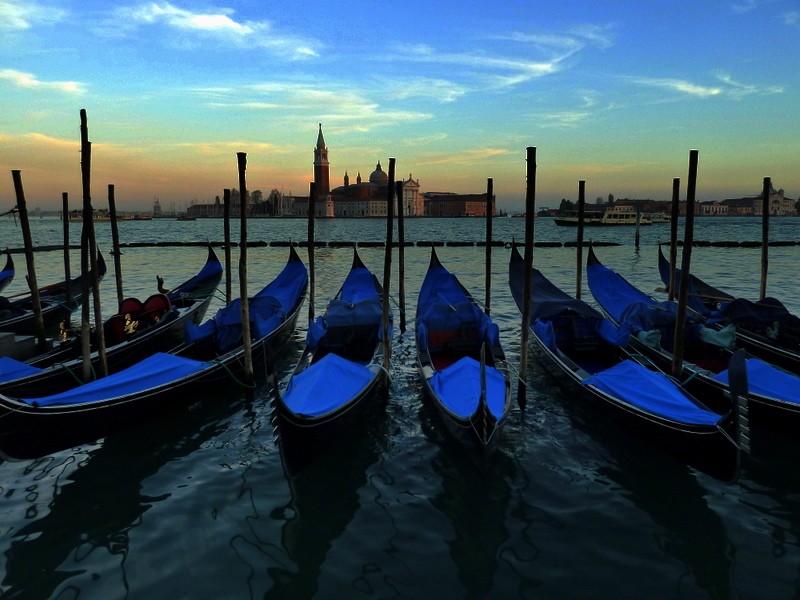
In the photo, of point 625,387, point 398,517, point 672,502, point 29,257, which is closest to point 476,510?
point 398,517

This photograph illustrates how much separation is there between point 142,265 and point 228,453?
2777cm

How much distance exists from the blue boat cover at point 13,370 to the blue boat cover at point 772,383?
9511mm

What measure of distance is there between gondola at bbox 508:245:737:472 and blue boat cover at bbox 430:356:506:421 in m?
1.27

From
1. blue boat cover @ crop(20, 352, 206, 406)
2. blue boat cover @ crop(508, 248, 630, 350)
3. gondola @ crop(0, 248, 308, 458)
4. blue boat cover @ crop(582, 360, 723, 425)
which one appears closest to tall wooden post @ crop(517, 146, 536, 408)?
blue boat cover @ crop(582, 360, 723, 425)

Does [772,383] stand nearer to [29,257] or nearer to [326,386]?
[326,386]

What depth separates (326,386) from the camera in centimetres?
681

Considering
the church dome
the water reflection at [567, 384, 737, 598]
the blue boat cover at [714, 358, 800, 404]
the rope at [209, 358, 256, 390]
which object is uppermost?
the church dome

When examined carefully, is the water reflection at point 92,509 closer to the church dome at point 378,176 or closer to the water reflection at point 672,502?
the water reflection at point 672,502

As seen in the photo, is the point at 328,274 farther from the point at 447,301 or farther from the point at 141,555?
the point at 141,555

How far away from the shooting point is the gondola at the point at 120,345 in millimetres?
7477

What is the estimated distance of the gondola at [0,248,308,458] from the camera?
18.7 ft

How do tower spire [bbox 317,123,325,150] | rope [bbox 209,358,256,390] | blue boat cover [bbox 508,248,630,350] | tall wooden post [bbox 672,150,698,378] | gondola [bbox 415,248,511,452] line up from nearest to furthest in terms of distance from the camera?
gondola [bbox 415,248,511,452]
tall wooden post [bbox 672,150,698,378]
rope [bbox 209,358,256,390]
blue boat cover [bbox 508,248,630,350]
tower spire [bbox 317,123,325,150]

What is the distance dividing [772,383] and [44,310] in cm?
1501

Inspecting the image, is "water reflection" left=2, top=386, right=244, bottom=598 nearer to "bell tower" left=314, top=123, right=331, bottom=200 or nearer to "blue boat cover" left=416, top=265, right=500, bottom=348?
"blue boat cover" left=416, top=265, right=500, bottom=348
